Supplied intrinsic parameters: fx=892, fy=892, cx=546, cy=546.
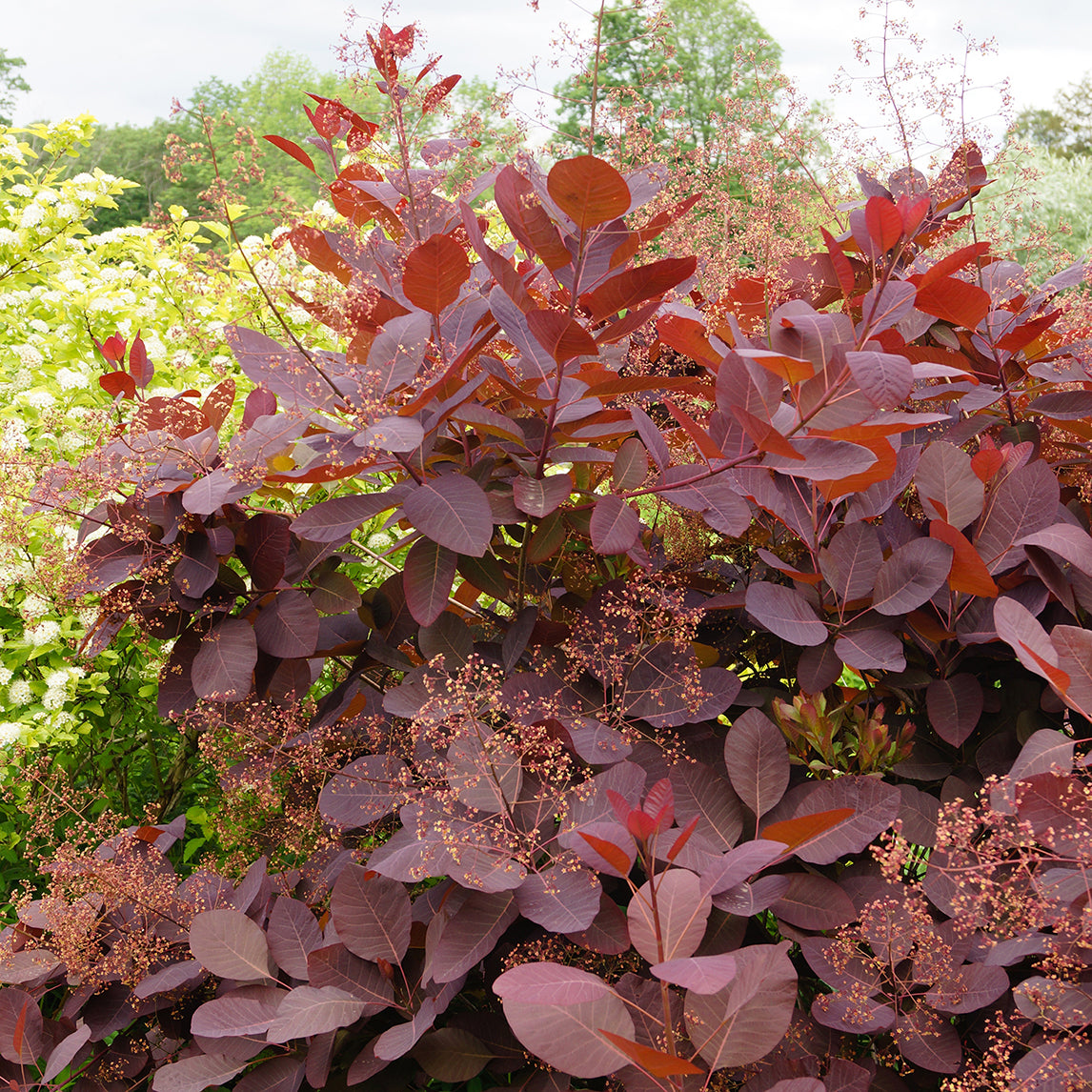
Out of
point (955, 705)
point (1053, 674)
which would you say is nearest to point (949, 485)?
point (955, 705)

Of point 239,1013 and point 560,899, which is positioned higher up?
point 560,899

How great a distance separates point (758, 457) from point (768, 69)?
172cm

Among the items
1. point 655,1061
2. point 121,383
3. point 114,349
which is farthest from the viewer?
point 114,349

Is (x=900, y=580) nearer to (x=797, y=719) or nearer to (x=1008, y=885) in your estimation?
(x=797, y=719)

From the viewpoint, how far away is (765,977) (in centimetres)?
87

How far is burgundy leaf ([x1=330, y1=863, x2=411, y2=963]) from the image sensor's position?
1128 mm

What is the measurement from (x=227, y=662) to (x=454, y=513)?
1.48 feet

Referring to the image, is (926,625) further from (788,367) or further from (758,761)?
(788,367)

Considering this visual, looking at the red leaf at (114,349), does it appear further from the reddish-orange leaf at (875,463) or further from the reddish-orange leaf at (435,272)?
the reddish-orange leaf at (875,463)

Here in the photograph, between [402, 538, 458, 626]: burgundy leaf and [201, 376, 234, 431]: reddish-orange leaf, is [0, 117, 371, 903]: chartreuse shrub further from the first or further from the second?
[402, 538, 458, 626]: burgundy leaf

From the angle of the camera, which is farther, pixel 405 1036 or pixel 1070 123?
pixel 1070 123

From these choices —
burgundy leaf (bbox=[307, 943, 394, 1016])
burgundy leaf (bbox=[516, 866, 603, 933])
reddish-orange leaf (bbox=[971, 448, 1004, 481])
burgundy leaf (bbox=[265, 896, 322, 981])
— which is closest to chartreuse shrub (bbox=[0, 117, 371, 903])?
burgundy leaf (bbox=[265, 896, 322, 981])

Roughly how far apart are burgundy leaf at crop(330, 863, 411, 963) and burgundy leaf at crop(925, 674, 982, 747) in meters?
0.74

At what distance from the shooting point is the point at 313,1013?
3.44 ft
